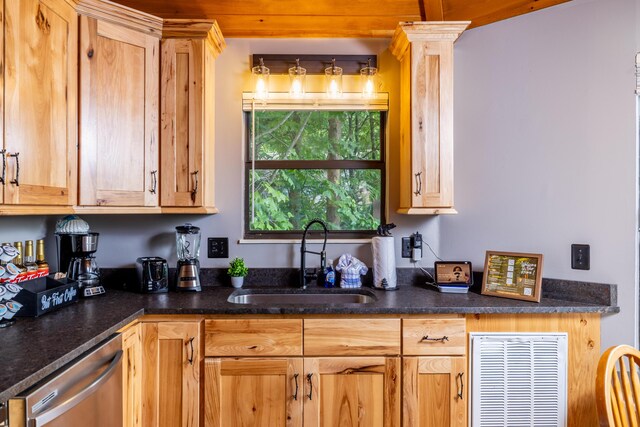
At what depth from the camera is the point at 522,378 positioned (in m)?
1.76

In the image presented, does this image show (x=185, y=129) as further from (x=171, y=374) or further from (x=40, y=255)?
(x=171, y=374)

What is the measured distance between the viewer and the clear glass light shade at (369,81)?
225 centimetres

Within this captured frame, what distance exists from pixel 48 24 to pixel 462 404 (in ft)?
8.03

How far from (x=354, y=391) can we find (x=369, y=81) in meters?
1.69

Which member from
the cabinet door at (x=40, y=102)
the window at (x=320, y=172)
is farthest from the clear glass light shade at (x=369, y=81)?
the cabinet door at (x=40, y=102)

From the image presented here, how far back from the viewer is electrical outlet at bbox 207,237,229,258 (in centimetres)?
230

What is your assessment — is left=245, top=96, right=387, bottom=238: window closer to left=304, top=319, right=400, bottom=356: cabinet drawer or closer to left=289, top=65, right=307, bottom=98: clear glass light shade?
left=289, top=65, right=307, bottom=98: clear glass light shade

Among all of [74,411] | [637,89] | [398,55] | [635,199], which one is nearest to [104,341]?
[74,411]

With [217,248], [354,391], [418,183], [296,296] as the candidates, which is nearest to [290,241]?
[296,296]

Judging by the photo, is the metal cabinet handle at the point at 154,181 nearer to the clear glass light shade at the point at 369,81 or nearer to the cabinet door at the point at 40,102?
the cabinet door at the point at 40,102

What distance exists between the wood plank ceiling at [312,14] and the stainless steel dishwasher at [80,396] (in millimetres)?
1841

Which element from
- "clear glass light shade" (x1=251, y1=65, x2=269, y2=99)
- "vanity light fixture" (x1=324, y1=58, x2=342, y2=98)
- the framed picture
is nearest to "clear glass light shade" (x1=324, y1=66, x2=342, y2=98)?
"vanity light fixture" (x1=324, y1=58, x2=342, y2=98)

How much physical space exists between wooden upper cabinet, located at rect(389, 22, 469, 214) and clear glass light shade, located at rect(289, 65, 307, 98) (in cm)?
61

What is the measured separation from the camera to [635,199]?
185cm
